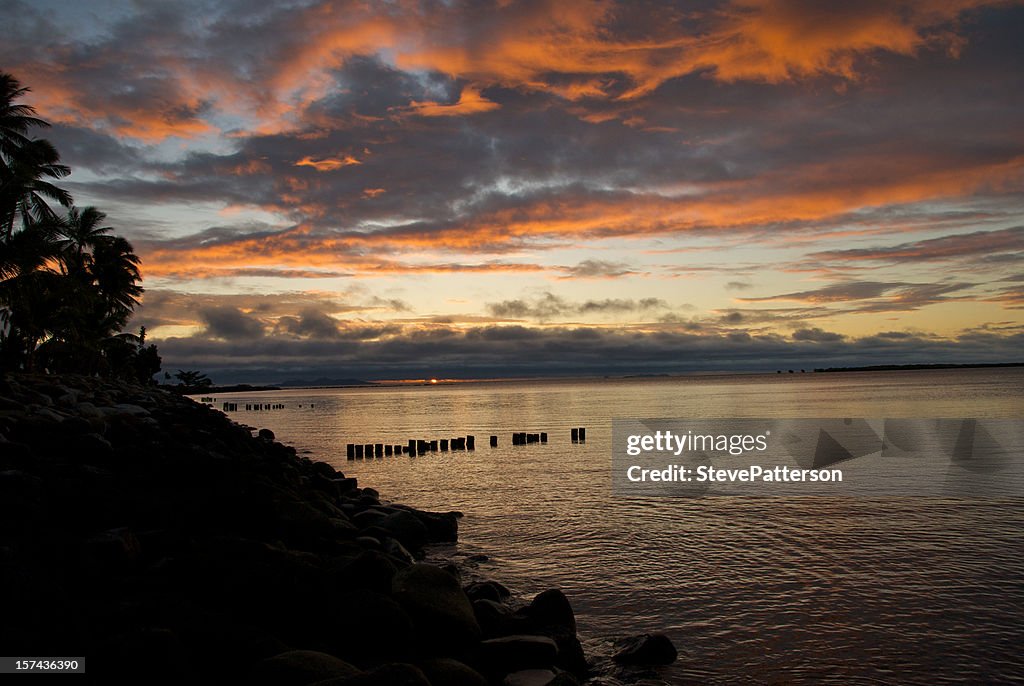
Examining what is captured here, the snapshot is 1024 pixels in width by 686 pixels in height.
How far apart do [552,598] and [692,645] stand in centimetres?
214

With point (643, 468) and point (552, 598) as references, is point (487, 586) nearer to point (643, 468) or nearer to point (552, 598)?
point (552, 598)

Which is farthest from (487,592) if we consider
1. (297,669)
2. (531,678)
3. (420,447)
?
(420,447)

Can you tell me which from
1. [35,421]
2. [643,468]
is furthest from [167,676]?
[643,468]

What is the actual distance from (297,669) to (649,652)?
5.20 metres

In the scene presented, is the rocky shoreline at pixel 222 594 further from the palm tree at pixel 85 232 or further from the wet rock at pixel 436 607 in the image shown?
the palm tree at pixel 85 232

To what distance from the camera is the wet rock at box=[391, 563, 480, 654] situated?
7676 millimetres

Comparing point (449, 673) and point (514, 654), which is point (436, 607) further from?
point (449, 673)

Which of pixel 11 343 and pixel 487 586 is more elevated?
pixel 11 343

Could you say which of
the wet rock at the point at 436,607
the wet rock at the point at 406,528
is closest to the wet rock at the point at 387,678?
the wet rock at the point at 436,607

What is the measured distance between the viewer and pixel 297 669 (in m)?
5.50

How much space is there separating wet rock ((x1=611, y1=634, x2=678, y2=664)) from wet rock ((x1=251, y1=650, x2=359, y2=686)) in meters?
4.64

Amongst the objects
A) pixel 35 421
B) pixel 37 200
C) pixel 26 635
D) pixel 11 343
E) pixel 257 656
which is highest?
pixel 37 200

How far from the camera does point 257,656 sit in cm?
593

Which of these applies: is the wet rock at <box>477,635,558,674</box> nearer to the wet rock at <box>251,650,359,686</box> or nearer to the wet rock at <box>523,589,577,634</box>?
the wet rock at <box>523,589,577,634</box>
